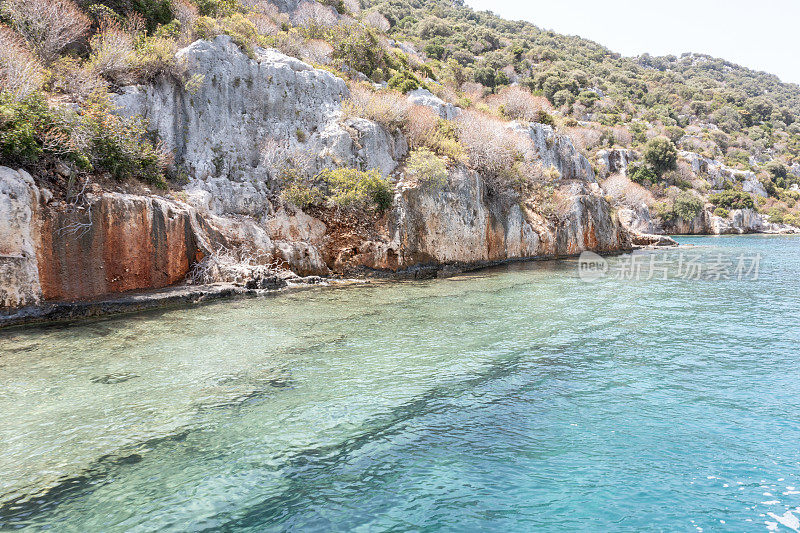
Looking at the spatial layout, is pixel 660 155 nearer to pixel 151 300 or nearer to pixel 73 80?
pixel 73 80

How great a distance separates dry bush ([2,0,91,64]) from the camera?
1809 cm

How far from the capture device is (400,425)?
22.2 feet

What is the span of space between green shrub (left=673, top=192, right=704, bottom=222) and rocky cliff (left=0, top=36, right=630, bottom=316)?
4126 centimetres

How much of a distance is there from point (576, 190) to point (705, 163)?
48472 mm

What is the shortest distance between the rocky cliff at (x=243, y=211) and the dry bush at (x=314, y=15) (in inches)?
626

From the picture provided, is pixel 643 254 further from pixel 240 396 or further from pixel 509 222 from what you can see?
pixel 240 396

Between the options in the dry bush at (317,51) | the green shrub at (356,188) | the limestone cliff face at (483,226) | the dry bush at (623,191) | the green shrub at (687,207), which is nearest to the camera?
the green shrub at (356,188)

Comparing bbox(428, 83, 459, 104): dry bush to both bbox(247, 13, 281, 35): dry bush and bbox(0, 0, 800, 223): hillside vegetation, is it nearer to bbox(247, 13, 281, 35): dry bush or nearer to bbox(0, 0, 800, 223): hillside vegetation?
bbox(0, 0, 800, 223): hillside vegetation

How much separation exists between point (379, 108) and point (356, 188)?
645 cm

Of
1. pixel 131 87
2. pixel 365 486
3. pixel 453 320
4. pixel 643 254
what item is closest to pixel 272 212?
pixel 131 87

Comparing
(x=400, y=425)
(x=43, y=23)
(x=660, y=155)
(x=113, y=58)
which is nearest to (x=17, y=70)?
(x=113, y=58)

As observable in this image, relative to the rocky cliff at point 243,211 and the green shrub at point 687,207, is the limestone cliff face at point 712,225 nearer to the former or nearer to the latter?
the green shrub at point 687,207

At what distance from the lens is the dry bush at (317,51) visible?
1216 inches

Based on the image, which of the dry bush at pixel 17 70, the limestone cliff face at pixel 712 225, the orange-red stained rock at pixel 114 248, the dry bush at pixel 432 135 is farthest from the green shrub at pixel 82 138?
the limestone cliff face at pixel 712 225
